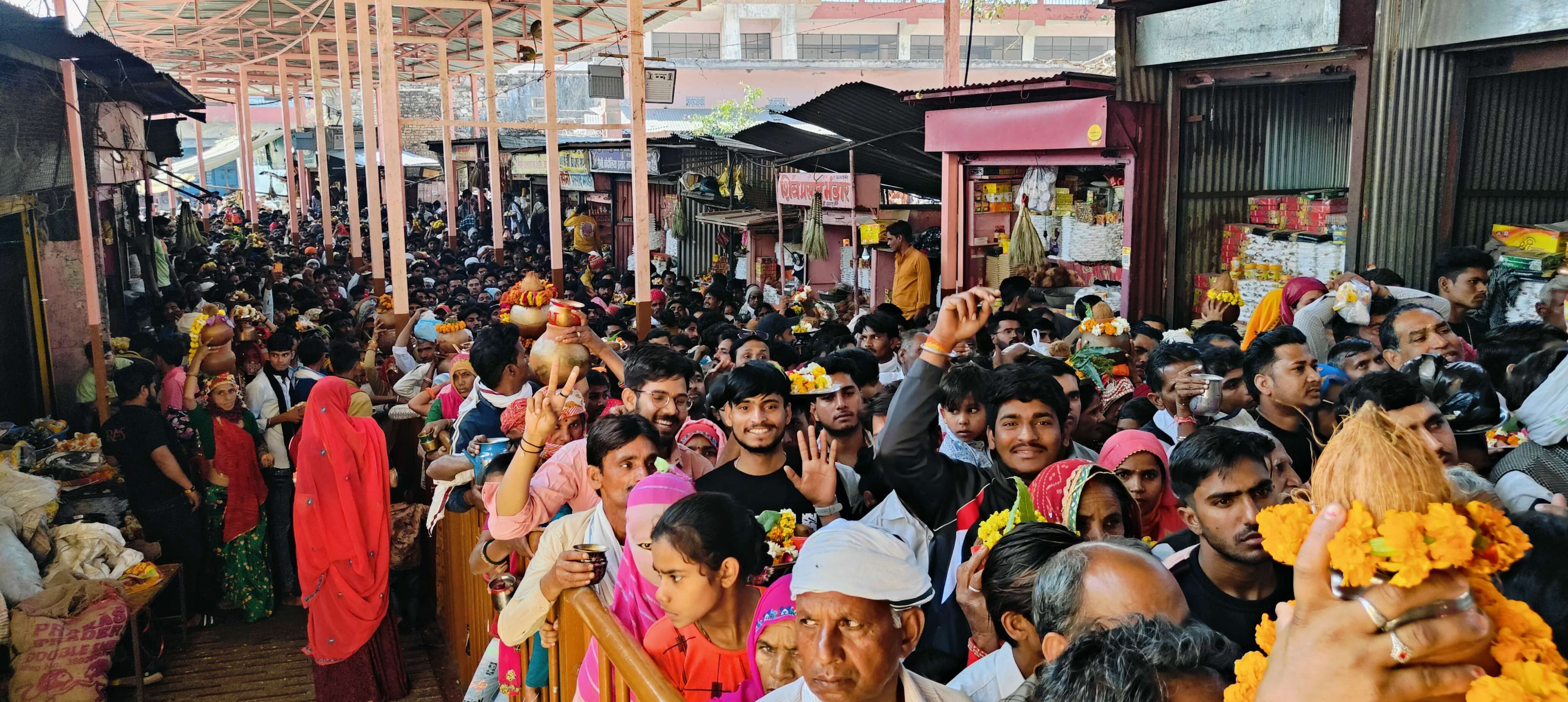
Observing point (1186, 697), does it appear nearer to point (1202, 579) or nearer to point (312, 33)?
point (1202, 579)

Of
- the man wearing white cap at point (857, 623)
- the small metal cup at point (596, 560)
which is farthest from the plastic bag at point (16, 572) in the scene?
the man wearing white cap at point (857, 623)

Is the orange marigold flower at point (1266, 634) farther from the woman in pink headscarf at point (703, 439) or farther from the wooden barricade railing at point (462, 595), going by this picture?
the wooden barricade railing at point (462, 595)

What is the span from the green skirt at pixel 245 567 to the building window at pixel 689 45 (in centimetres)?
3599

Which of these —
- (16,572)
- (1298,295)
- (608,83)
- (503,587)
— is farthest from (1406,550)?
(608,83)

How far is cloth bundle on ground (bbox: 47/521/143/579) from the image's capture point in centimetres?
626

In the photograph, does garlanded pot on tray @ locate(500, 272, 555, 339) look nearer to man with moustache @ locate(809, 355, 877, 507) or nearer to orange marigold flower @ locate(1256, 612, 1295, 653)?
man with moustache @ locate(809, 355, 877, 507)

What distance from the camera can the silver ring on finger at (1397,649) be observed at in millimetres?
1696

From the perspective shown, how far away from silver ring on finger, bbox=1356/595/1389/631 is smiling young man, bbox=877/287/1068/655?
1.81 m

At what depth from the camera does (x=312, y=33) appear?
20500 millimetres

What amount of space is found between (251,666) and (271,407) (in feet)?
5.92

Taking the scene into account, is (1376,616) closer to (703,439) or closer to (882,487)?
(882,487)

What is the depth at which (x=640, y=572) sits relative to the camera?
3.73 m

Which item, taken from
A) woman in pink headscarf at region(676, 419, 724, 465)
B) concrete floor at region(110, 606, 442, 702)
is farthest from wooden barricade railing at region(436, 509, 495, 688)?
woman in pink headscarf at region(676, 419, 724, 465)

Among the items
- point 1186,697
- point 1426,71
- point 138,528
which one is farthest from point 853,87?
point 1186,697
